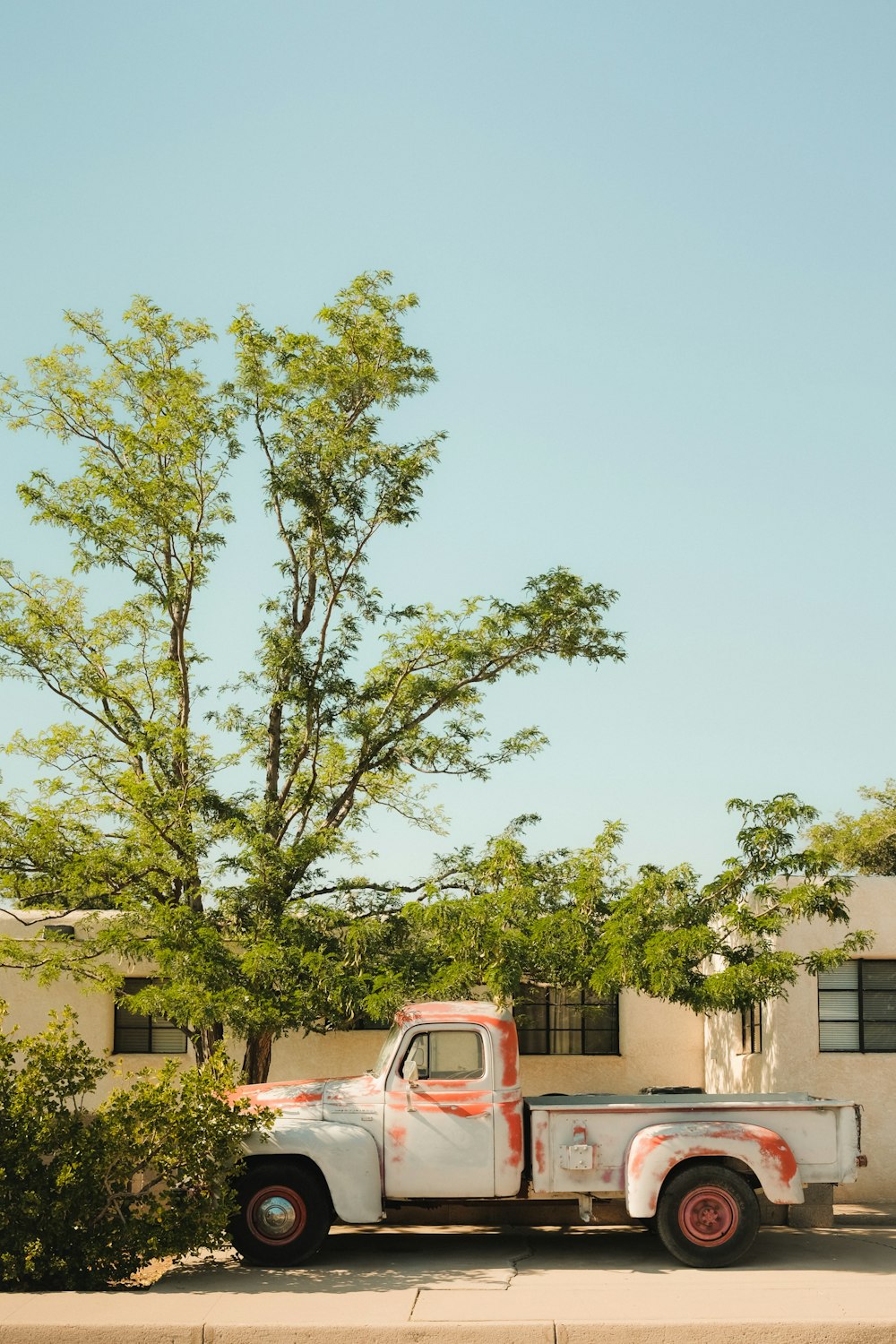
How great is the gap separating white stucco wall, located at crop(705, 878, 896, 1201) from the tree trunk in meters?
5.71

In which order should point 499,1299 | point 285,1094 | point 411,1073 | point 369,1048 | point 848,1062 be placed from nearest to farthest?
1. point 499,1299
2. point 411,1073
3. point 285,1094
4. point 848,1062
5. point 369,1048

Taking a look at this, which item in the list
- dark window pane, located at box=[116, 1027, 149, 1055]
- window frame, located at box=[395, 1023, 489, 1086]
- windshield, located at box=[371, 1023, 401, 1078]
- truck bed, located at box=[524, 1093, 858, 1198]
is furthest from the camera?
dark window pane, located at box=[116, 1027, 149, 1055]

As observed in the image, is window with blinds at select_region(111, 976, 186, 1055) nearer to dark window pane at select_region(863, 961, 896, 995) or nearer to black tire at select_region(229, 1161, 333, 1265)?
black tire at select_region(229, 1161, 333, 1265)

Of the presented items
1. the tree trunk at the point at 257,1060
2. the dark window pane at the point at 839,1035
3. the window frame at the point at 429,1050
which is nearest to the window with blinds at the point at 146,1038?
the tree trunk at the point at 257,1060

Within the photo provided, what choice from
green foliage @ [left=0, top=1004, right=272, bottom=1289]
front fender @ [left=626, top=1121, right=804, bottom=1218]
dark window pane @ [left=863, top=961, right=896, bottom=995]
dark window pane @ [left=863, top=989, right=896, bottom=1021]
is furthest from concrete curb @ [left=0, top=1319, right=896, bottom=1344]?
dark window pane @ [left=863, top=961, right=896, bottom=995]

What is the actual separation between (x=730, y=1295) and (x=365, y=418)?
466 inches

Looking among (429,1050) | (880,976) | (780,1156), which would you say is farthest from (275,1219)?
(880,976)

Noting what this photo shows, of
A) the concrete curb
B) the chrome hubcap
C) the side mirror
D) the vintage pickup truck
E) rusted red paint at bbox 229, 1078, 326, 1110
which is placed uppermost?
the side mirror

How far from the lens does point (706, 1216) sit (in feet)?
37.8

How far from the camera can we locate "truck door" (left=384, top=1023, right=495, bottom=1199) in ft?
38.4

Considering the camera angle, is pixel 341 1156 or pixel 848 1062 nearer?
pixel 341 1156

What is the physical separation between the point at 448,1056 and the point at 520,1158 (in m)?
1.02

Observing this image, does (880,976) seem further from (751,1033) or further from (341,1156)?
(341,1156)

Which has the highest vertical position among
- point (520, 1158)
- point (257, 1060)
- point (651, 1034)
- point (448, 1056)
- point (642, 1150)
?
point (448, 1056)
